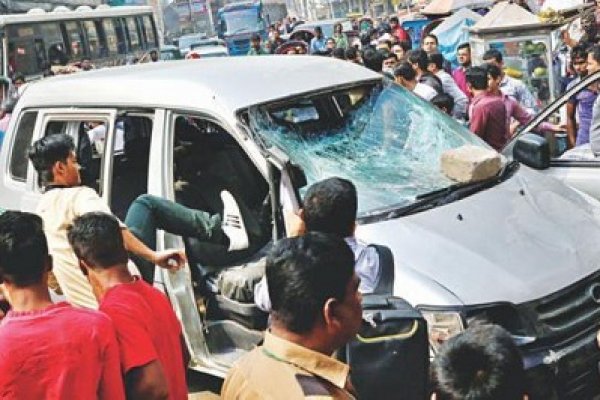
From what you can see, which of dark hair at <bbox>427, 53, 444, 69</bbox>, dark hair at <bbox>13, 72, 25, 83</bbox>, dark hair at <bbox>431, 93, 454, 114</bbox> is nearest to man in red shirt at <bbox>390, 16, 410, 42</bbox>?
dark hair at <bbox>13, 72, 25, 83</bbox>

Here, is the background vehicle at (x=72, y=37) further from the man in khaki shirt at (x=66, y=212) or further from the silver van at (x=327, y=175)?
the man in khaki shirt at (x=66, y=212)

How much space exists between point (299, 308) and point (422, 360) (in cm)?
92

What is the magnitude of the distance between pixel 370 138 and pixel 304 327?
2853 mm

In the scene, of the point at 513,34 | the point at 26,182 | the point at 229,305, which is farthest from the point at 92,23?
the point at 229,305

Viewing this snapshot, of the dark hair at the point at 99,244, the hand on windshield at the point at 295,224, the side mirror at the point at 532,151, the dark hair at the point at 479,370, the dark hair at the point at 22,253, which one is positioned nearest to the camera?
the dark hair at the point at 479,370

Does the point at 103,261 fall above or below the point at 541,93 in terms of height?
above

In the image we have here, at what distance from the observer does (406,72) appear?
7.87m

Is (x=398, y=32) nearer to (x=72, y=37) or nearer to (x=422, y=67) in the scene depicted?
(x=72, y=37)

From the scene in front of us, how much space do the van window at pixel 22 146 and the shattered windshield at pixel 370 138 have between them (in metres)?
1.85

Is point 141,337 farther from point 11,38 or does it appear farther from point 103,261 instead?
point 11,38

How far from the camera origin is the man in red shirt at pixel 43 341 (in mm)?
2670

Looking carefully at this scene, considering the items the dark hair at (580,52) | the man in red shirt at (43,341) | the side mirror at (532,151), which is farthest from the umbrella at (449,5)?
the man in red shirt at (43,341)

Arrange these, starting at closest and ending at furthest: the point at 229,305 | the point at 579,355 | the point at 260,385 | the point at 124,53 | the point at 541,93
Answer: the point at 260,385
the point at 579,355
the point at 229,305
the point at 541,93
the point at 124,53

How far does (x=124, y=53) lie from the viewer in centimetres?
2219
